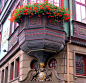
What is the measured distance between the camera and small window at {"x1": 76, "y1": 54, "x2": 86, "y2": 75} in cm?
1406

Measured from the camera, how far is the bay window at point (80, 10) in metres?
14.9

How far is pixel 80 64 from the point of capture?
1427 cm

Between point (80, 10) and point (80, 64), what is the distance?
3656 millimetres

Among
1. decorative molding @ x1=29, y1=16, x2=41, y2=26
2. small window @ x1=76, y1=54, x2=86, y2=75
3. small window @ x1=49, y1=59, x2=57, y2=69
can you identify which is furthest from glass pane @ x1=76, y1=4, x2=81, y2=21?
small window @ x1=49, y1=59, x2=57, y2=69

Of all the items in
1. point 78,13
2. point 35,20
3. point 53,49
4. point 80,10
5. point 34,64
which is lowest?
point 34,64

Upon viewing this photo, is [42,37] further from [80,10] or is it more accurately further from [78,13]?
[80,10]

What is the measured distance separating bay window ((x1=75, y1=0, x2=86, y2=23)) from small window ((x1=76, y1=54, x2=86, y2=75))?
248cm

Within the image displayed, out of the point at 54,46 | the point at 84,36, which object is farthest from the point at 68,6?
the point at 54,46

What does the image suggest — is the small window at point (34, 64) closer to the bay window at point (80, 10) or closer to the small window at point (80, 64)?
the small window at point (80, 64)

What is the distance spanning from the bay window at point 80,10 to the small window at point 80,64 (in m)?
2.48

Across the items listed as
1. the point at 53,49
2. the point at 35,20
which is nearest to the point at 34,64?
the point at 53,49

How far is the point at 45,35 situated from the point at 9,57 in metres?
5.75

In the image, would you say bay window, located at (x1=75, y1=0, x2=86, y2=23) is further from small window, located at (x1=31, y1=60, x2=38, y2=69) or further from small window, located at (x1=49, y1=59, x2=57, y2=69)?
small window, located at (x1=31, y1=60, x2=38, y2=69)

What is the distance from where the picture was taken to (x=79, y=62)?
561 inches
